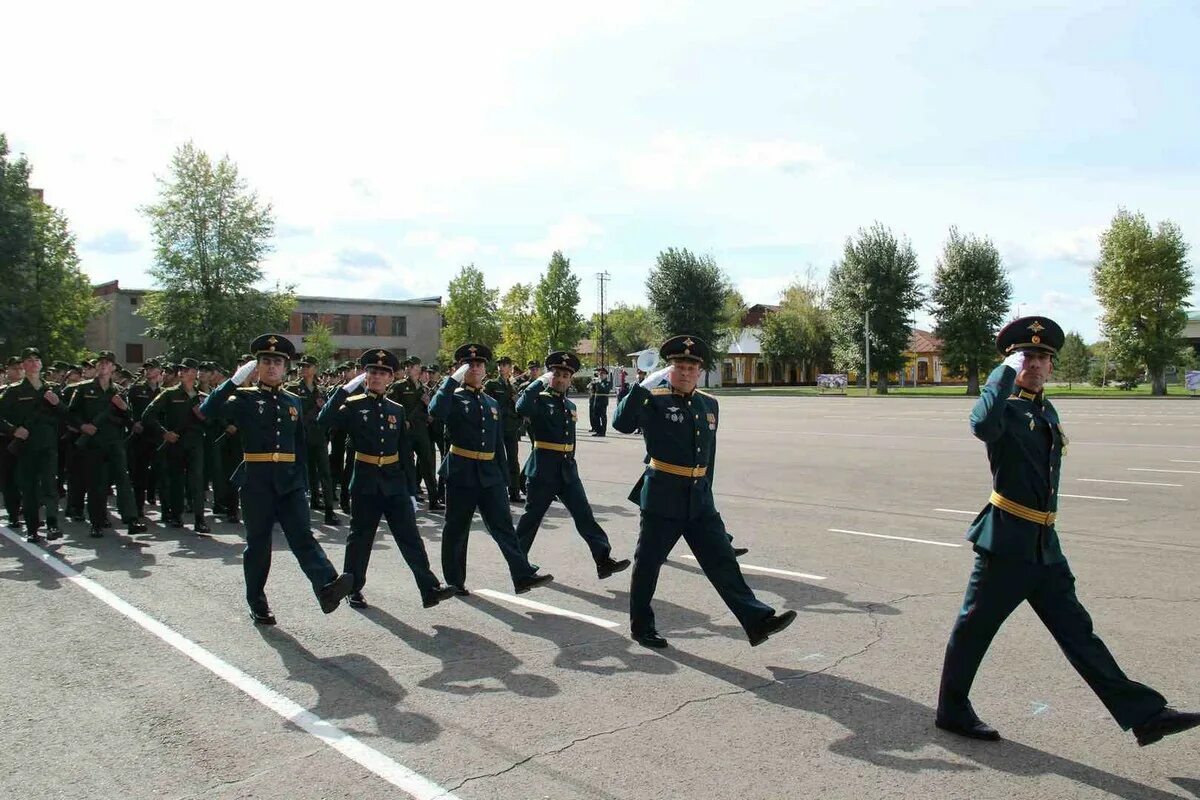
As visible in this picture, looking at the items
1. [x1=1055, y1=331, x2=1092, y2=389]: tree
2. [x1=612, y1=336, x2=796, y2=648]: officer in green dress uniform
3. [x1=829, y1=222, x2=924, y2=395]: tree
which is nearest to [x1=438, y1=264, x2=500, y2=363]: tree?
[x1=829, y1=222, x2=924, y2=395]: tree

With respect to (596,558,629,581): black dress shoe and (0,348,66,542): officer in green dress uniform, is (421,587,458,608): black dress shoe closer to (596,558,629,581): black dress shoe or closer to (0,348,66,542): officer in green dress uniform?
(596,558,629,581): black dress shoe

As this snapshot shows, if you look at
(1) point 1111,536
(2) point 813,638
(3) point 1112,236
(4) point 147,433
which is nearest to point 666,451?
(2) point 813,638

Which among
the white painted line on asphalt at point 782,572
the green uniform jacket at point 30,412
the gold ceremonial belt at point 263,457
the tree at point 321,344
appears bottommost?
the white painted line on asphalt at point 782,572

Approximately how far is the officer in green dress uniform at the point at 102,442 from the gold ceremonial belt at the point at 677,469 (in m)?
7.05

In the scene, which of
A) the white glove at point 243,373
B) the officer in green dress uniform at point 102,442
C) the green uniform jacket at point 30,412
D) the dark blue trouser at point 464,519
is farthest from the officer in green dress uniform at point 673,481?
the green uniform jacket at point 30,412

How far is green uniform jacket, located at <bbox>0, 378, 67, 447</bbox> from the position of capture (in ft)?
33.4

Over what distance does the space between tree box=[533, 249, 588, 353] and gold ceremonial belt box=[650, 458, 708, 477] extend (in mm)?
83295

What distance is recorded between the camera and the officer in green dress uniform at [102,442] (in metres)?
10.2

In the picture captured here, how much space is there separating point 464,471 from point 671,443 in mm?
2155

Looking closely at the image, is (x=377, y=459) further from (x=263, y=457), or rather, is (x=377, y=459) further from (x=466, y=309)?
(x=466, y=309)

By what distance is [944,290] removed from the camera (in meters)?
64.2

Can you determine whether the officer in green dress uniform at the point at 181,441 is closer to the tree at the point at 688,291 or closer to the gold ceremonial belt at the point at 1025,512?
the gold ceremonial belt at the point at 1025,512

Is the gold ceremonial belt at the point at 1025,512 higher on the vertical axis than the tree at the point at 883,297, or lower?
lower

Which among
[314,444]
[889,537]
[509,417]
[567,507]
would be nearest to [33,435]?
[314,444]
